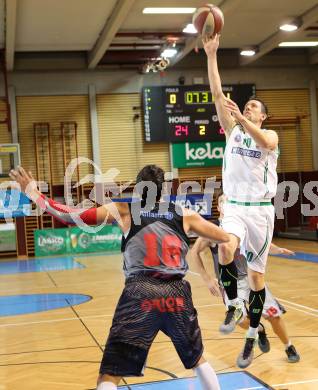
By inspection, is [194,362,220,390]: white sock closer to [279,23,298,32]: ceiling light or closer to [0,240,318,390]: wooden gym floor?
[0,240,318,390]: wooden gym floor

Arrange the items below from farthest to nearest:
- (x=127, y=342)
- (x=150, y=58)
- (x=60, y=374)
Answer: (x=150, y=58) < (x=60, y=374) < (x=127, y=342)

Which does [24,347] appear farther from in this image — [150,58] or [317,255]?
[150,58]

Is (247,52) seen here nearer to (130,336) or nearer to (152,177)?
(152,177)

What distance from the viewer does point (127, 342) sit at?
3660 mm

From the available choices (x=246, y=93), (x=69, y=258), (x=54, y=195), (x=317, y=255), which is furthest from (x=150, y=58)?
(x=317, y=255)

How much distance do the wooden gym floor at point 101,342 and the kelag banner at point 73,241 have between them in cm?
652

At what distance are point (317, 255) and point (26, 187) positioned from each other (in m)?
12.0

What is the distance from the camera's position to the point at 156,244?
3756 mm

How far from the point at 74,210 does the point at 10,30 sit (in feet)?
41.6

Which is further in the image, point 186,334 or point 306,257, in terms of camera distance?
point 306,257

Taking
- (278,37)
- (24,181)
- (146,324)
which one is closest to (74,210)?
(24,181)

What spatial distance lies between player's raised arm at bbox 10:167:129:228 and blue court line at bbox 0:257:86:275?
10.8 m

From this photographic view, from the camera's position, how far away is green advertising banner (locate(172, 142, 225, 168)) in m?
19.9

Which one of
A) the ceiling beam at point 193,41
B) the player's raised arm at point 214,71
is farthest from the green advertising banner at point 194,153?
the player's raised arm at point 214,71
